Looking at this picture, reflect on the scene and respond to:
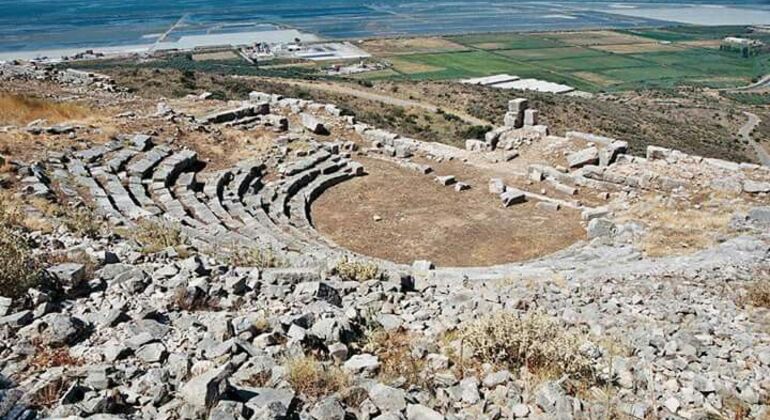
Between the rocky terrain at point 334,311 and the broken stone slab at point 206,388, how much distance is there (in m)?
0.02

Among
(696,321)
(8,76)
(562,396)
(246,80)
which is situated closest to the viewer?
(562,396)

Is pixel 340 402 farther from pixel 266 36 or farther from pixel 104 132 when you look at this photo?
pixel 266 36

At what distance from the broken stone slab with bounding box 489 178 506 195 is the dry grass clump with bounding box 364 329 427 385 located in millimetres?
12737

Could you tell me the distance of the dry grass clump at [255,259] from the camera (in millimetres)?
10742

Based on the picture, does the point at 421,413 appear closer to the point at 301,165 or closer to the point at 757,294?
the point at 757,294

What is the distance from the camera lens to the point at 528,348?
23.5 ft

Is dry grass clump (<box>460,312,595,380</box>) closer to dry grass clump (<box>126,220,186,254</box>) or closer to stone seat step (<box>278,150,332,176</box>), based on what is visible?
dry grass clump (<box>126,220,186,254</box>)

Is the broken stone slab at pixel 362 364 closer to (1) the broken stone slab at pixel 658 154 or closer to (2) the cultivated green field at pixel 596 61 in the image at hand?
(1) the broken stone slab at pixel 658 154

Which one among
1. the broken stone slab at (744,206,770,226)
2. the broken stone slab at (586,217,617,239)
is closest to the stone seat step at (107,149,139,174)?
the broken stone slab at (586,217,617,239)

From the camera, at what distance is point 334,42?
121m

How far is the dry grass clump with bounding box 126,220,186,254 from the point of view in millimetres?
10589

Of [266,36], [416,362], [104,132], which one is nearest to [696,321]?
[416,362]

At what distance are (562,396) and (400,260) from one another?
9507 mm

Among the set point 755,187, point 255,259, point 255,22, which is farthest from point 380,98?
point 255,22
